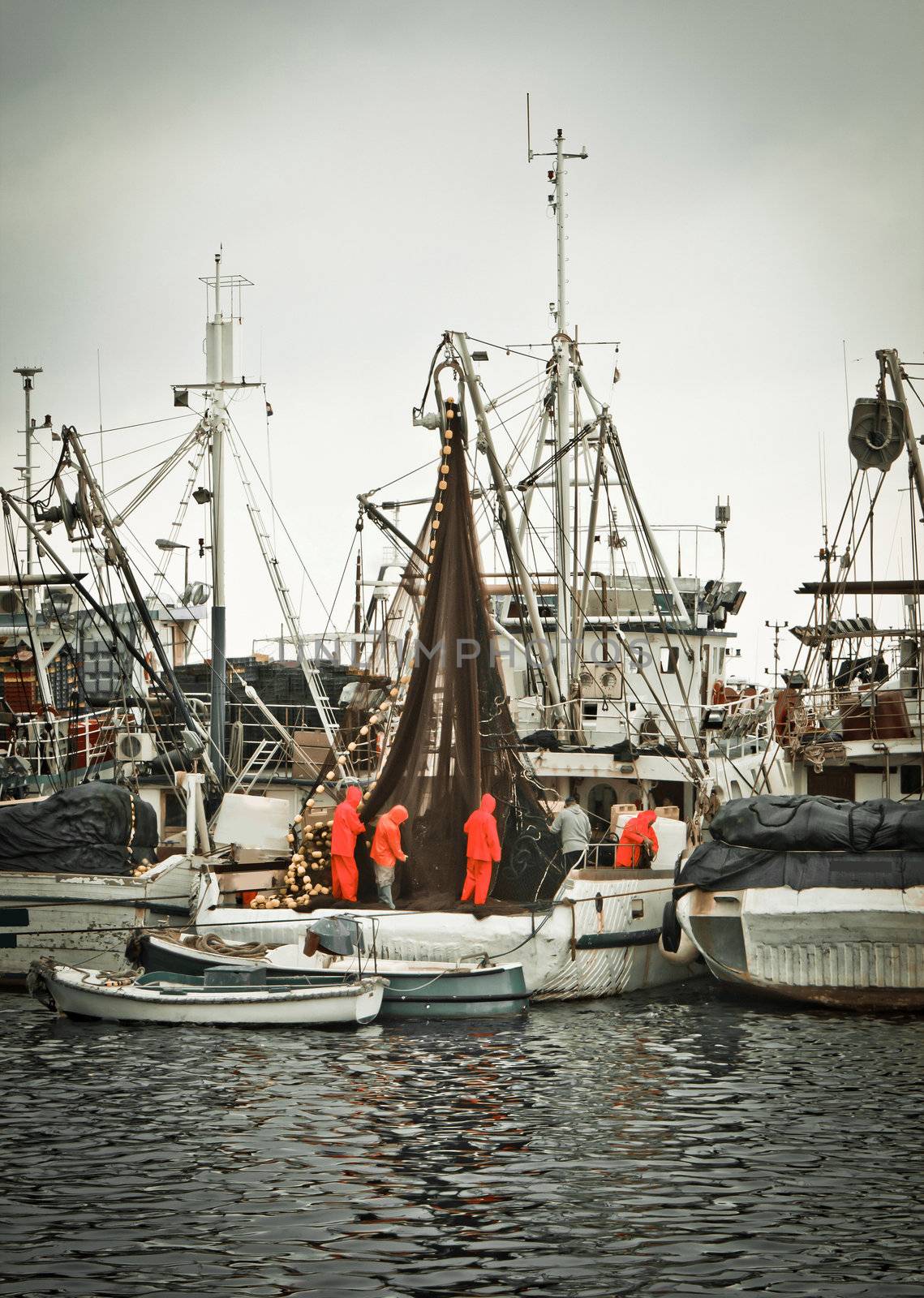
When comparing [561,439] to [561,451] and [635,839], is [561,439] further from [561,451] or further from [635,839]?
[635,839]

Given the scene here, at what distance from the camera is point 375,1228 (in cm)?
963

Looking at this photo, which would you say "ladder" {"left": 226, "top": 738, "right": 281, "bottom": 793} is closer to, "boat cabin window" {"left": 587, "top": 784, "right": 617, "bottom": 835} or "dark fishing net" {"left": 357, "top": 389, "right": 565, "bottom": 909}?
"dark fishing net" {"left": 357, "top": 389, "right": 565, "bottom": 909}

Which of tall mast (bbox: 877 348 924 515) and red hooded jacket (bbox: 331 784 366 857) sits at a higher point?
tall mast (bbox: 877 348 924 515)

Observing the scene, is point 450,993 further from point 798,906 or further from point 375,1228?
point 375,1228

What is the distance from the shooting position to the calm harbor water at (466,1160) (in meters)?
8.97

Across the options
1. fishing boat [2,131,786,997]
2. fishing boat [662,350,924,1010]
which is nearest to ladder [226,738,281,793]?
fishing boat [2,131,786,997]

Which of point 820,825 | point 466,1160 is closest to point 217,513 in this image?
point 820,825

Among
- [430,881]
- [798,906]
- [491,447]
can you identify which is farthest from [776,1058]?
[491,447]

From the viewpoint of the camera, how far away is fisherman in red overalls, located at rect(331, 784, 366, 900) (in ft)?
58.2

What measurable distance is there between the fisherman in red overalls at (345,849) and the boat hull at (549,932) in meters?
0.37

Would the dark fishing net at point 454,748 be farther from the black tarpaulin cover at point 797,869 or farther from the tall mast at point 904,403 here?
the tall mast at point 904,403

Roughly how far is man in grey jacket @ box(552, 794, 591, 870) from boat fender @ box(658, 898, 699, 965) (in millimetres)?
1473

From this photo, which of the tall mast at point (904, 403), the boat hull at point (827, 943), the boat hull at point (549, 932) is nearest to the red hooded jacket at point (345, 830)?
the boat hull at point (549, 932)

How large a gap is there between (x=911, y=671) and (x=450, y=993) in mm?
13954
